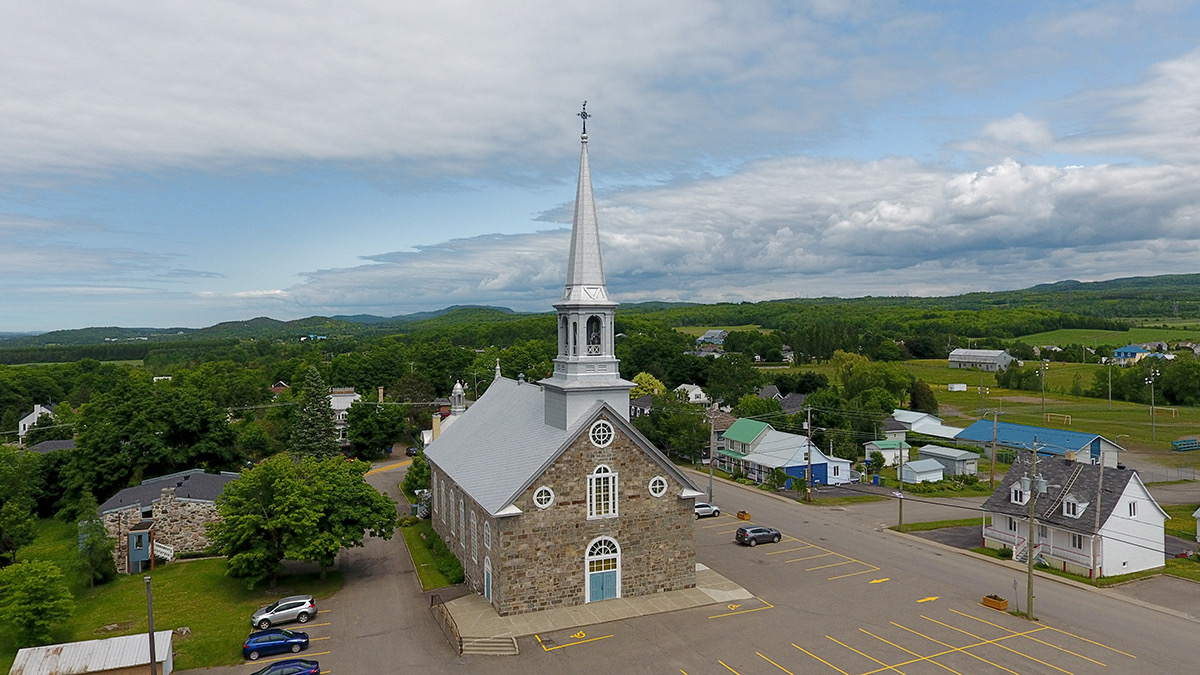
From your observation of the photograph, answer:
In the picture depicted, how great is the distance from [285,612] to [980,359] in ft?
457

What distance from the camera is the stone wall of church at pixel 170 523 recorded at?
3616 centimetres

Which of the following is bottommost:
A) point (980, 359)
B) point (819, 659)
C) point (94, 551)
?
point (819, 659)

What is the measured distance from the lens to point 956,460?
58531mm

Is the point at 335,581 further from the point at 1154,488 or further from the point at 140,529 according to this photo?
the point at 1154,488

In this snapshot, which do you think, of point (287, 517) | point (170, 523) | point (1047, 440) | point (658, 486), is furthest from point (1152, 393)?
point (170, 523)

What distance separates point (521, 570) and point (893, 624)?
14690mm

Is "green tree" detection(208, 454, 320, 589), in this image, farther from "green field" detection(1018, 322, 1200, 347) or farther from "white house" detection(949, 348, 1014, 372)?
"green field" detection(1018, 322, 1200, 347)

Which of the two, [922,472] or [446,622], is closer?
[446,622]

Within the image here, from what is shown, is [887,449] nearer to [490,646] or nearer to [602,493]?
[602,493]

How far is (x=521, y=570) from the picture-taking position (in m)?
27.0

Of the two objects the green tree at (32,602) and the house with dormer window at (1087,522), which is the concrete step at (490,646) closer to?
the green tree at (32,602)

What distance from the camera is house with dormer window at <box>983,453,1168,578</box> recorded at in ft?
108

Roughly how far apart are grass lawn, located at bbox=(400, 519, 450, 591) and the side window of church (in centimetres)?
942

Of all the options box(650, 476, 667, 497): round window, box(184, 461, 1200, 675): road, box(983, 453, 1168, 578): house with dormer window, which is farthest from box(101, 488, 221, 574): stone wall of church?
box(983, 453, 1168, 578): house with dormer window
